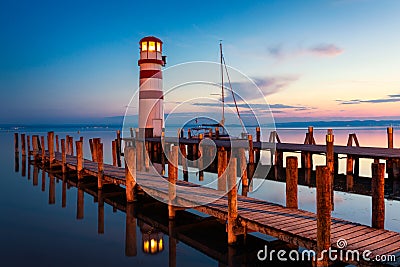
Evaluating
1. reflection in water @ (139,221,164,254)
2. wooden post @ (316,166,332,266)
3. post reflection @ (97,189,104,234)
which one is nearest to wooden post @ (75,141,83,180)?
post reflection @ (97,189,104,234)

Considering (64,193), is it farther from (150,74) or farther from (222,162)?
(150,74)

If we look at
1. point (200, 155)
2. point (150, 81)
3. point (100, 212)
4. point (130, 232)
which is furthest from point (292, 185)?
point (150, 81)

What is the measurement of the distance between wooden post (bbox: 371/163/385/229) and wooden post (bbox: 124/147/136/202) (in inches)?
243

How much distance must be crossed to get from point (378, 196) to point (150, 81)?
15068 mm

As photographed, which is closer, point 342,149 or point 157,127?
point 342,149

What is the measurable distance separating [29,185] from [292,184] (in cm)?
1267

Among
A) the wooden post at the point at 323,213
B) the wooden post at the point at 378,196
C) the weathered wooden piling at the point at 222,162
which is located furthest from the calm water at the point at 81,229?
the wooden post at the point at 378,196

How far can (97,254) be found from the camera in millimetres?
7535

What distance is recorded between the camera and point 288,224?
5891 mm

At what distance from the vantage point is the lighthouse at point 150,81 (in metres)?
19.2

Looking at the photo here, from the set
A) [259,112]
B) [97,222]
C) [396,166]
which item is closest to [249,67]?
[259,112]

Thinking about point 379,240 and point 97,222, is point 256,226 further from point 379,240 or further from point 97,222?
point 97,222

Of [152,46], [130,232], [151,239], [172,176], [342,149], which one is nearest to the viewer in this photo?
[151,239]

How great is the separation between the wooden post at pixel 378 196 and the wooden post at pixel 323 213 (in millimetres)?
1333
